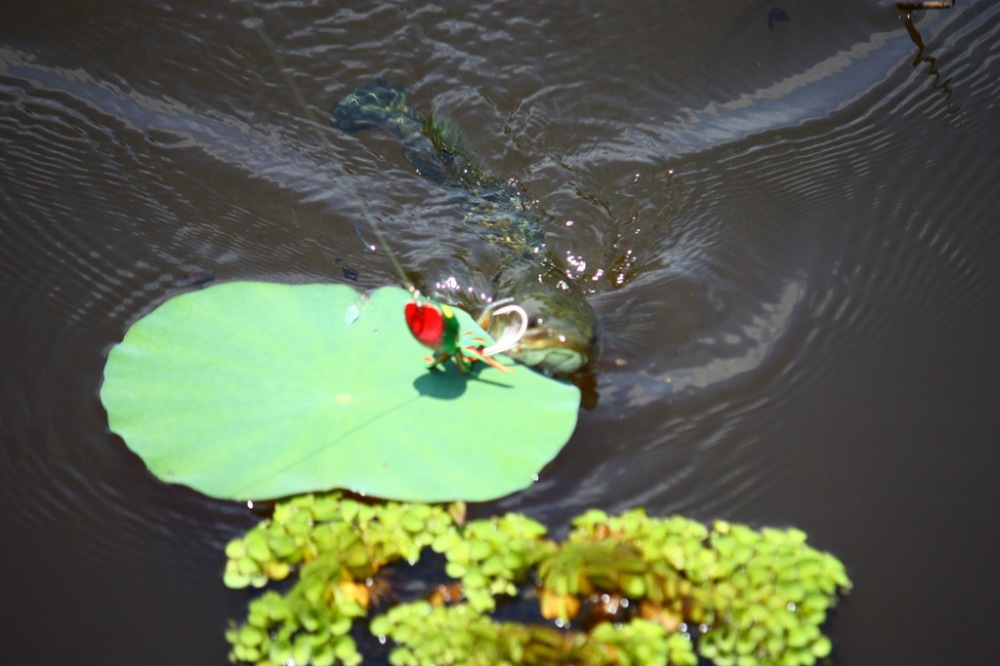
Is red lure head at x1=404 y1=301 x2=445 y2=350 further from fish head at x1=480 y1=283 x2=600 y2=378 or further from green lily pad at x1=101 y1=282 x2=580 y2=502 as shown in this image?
fish head at x1=480 y1=283 x2=600 y2=378

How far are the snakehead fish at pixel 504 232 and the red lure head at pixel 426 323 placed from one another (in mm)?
455

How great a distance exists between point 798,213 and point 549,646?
2.62 m

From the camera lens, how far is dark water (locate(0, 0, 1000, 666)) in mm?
2676

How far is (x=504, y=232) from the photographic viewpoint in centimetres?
418

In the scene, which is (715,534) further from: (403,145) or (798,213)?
(403,145)

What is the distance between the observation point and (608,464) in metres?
2.98

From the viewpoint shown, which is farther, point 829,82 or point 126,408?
point 829,82

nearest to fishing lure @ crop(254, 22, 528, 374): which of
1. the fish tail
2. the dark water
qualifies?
the dark water

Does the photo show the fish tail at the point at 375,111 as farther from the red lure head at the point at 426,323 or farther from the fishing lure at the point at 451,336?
the red lure head at the point at 426,323

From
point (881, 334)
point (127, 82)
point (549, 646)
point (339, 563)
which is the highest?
point (127, 82)

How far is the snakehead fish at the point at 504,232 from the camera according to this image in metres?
3.14

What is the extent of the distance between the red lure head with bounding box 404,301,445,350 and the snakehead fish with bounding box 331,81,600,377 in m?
0.46

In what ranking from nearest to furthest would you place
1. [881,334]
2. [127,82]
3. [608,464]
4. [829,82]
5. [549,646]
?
[549,646], [608,464], [881,334], [127,82], [829,82]

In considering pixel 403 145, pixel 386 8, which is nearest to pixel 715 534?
pixel 403 145
